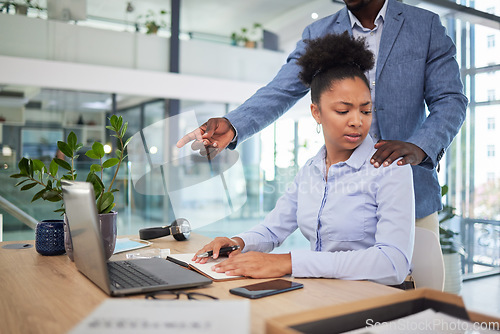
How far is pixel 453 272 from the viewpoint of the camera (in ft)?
12.9

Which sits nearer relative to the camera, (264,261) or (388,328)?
(388,328)

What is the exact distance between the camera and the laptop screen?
827mm

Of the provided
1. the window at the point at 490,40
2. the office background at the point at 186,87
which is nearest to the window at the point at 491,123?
the office background at the point at 186,87

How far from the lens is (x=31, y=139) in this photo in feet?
15.3

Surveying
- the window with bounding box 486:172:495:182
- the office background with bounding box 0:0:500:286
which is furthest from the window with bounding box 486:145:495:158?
the window with bounding box 486:172:495:182

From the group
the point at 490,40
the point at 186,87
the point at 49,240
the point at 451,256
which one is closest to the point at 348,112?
the point at 49,240

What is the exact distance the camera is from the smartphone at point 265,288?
0.91 m

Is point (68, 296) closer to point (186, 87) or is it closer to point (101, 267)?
point (101, 267)

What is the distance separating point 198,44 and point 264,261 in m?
4.96

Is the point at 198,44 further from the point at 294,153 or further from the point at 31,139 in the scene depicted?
the point at 31,139

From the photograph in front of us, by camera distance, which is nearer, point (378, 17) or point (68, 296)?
point (68, 296)

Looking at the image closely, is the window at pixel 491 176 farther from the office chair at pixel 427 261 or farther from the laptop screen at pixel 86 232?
the laptop screen at pixel 86 232

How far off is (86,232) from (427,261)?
948 mm

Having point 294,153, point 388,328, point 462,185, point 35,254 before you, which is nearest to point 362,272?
point 388,328
